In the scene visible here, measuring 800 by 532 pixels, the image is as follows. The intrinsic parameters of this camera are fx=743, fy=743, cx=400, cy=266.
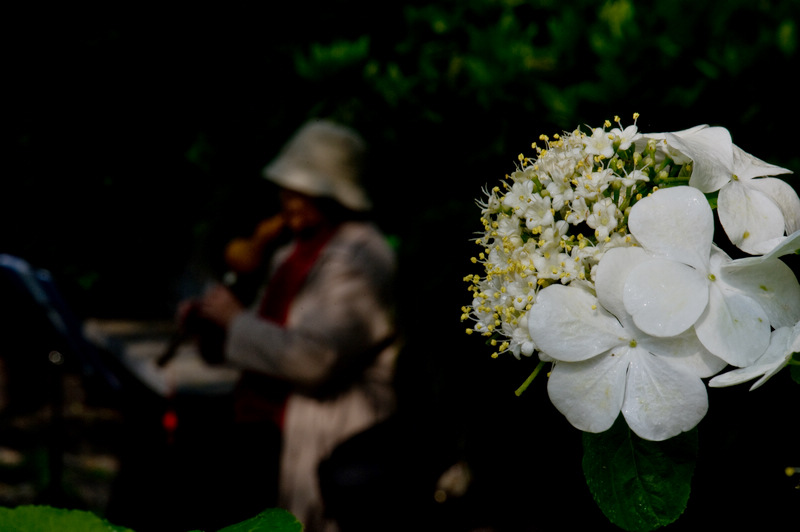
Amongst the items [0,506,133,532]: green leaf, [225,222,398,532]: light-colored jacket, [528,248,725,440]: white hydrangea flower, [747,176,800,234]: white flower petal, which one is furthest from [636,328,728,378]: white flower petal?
[225,222,398,532]: light-colored jacket

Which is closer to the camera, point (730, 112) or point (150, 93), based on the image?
point (730, 112)

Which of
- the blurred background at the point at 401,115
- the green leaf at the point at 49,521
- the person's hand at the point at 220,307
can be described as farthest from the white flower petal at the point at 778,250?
the person's hand at the point at 220,307

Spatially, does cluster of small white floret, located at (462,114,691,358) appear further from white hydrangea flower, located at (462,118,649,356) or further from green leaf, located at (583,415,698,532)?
green leaf, located at (583,415,698,532)

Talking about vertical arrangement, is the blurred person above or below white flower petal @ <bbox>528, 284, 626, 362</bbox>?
below

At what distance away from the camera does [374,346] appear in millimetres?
3170

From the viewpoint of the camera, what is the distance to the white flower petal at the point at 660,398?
783mm

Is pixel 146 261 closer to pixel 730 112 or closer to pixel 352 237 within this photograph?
pixel 352 237

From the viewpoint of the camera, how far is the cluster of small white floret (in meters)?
0.85

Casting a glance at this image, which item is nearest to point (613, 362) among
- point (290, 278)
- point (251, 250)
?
point (290, 278)

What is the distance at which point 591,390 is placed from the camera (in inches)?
32.5

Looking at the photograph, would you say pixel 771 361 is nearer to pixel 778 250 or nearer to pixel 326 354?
pixel 778 250

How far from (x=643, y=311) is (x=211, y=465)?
307cm

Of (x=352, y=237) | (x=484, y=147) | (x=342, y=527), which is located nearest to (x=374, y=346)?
(x=352, y=237)

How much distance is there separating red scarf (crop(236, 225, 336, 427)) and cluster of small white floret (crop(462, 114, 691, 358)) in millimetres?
2341
